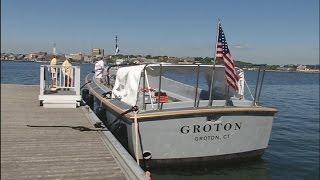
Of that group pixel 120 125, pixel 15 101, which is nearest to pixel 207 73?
pixel 120 125

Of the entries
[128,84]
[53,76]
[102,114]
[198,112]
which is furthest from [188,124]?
[53,76]

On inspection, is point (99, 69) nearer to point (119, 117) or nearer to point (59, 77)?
point (59, 77)

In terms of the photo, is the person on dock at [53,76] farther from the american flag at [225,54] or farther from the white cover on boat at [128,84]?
the american flag at [225,54]

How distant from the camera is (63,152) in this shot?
305 inches

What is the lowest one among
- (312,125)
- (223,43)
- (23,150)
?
(312,125)

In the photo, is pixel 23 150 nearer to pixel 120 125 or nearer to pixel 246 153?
pixel 120 125

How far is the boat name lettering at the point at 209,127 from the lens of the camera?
8.96 m

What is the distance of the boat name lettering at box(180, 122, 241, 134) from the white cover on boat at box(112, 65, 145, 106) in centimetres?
151

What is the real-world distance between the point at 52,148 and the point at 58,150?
0.19 m

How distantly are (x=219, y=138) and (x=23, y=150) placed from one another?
420 centimetres

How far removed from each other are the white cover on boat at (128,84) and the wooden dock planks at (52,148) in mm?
1112

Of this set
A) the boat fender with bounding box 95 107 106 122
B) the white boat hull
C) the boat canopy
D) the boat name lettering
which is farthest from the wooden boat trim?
the boat fender with bounding box 95 107 106 122

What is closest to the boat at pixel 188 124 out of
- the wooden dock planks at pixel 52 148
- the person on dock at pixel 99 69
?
the wooden dock planks at pixel 52 148

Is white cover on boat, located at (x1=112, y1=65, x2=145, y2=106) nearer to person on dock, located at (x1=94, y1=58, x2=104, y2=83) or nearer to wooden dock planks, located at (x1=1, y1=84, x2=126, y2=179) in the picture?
wooden dock planks, located at (x1=1, y1=84, x2=126, y2=179)
